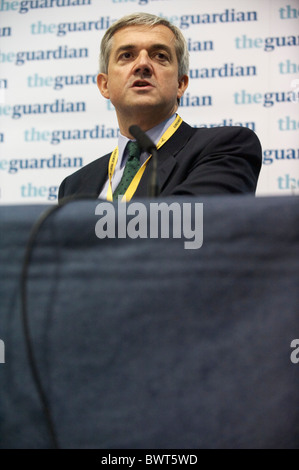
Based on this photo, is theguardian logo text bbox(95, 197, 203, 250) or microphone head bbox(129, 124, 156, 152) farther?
microphone head bbox(129, 124, 156, 152)

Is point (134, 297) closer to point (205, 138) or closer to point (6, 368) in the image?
point (6, 368)

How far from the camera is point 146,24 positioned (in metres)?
1.42

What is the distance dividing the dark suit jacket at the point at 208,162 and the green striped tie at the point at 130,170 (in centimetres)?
5

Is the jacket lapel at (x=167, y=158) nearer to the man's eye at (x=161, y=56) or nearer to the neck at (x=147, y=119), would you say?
the neck at (x=147, y=119)

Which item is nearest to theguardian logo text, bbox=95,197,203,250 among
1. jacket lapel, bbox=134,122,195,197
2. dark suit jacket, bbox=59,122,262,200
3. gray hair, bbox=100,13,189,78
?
dark suit jacket, bbox=59,122,262,200

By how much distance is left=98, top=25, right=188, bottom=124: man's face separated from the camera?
4.42 feet

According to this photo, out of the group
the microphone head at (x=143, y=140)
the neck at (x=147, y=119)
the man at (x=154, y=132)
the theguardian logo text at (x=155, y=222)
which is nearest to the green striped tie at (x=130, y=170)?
the man at (x=154, y=132)

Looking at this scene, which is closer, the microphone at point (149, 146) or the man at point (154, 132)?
the microphone at point (149, 146)

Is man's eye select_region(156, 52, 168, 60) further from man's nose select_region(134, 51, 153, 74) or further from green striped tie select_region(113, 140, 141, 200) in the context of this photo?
green striped tie select_region(113, 140, 141, 200)

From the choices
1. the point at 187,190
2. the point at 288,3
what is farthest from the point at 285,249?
the point at 288,3

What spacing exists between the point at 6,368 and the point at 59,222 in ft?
0.47

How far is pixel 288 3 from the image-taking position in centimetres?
207

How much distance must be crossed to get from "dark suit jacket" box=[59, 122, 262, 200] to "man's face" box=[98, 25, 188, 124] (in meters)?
Answer: 0.14

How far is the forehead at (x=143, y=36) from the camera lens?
139cm
